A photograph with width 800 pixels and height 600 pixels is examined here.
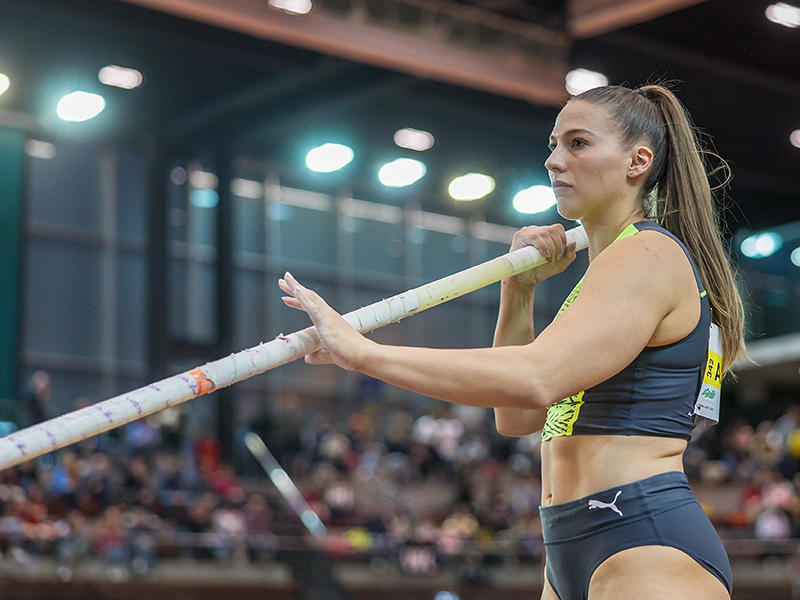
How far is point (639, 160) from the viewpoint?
179cm

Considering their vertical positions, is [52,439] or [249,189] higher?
[249,189]

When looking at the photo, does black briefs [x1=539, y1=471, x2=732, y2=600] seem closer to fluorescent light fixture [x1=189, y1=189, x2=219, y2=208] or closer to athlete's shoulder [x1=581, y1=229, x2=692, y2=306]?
athlete's shoulder [x1=581, y1=229, x2=692, y2=306]

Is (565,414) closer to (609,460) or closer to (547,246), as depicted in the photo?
(609,460)

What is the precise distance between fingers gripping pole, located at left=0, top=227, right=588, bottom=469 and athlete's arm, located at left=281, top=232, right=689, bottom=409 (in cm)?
14

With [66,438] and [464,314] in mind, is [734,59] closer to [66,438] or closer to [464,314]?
[66,438]

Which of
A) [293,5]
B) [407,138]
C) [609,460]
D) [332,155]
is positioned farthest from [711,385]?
[332,155]

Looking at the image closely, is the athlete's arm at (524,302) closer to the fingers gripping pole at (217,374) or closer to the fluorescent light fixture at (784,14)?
the fingers gripping pole at (217,374)

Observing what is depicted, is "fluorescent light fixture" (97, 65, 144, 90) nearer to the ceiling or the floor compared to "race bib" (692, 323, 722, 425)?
nearer to the ceiling

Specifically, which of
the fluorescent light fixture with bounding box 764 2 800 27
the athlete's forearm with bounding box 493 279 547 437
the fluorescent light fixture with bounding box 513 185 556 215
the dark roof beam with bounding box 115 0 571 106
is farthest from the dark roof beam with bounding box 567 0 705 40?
the athlete's forearm with bounding box 493 279 547 437

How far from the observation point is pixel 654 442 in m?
1.66

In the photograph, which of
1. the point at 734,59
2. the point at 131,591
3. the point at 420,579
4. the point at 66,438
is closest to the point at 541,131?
the point at 734,59

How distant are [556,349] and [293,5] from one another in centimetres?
1040

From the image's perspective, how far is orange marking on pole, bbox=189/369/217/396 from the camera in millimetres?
1667

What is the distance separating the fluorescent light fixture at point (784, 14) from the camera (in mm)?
3434
